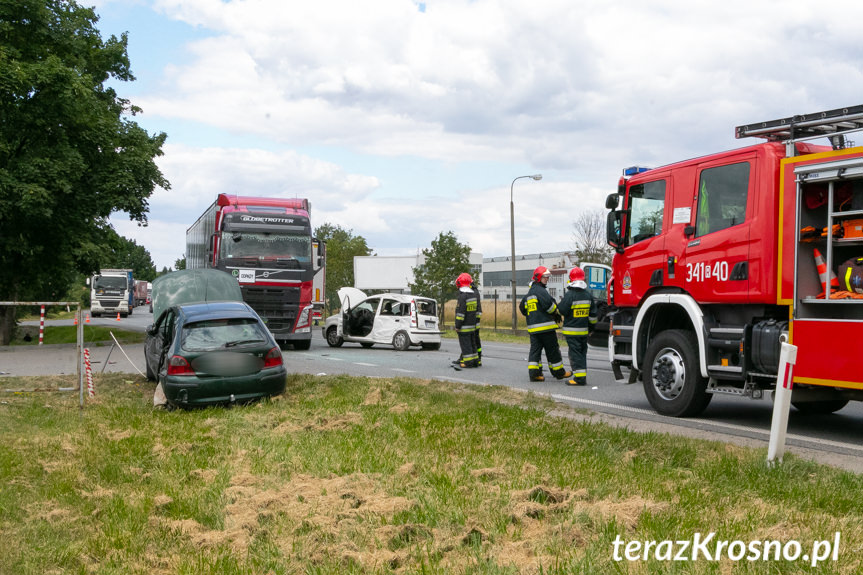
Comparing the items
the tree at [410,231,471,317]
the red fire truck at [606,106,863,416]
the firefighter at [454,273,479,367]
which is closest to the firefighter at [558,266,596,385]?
the red fire truck at [606,106,863,416]

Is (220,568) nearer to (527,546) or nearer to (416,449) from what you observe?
(527,546)

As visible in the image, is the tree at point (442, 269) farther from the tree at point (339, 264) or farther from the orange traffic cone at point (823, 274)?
the orange traffic cone at point (823, 274)

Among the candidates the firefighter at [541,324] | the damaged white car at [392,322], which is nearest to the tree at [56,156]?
the damaged white car at [392,322]

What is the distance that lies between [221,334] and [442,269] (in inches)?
1443

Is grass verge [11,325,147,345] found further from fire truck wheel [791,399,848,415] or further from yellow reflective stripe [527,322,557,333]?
fire truck wheel [791,399,848,415]

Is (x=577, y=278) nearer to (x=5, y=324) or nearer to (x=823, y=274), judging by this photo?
(x=823, y=274)

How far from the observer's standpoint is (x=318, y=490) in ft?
18.5

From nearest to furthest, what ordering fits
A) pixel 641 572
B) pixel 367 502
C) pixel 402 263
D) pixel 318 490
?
pixel 641 572 → pixel 367 502 → pixel 318 490 → pixel 402 263

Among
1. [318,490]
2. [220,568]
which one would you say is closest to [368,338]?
[318,490]

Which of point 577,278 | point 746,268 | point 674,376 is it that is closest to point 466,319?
point 577,278

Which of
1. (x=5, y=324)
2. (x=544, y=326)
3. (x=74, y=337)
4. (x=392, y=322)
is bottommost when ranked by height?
(x=74, y=337)

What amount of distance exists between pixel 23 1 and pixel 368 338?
1412 cm

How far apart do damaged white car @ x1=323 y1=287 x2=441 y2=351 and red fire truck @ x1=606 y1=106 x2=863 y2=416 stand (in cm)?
1185

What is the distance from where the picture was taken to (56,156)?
902 inches
